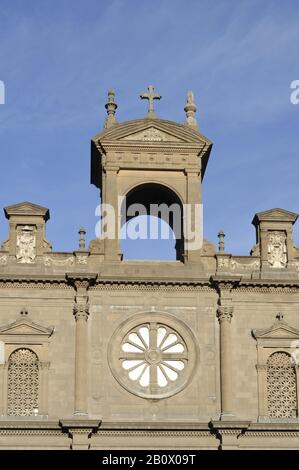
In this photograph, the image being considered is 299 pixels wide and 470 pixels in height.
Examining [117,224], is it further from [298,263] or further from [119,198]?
[298,263]

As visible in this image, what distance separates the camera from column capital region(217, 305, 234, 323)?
155ft

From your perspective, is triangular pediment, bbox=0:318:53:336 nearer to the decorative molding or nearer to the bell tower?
the decorative molding

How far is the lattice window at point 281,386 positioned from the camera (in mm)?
46781

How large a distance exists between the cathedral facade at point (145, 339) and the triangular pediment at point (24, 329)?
0.03 metres

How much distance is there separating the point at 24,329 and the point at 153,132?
7.90 metres

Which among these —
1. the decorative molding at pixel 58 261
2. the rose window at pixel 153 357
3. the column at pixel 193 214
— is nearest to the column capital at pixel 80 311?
the rose window at pixel 153 357

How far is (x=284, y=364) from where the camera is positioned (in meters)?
47.3

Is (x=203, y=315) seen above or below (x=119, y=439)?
above

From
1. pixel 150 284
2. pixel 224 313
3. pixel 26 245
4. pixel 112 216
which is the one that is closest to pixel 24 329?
pixel 26 245

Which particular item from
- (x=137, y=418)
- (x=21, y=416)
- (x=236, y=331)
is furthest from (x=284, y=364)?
(x=21, y=416)

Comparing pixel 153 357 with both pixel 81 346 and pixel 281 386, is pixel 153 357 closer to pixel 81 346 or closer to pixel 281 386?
pixel 81 346

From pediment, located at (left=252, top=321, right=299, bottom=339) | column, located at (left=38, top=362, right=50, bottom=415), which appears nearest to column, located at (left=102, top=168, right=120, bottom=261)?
column, located at (left=38, top=362, right=50, bottom=415)

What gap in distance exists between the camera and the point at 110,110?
50594 millimetres
